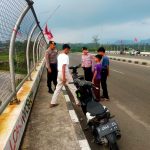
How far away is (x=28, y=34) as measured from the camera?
11.7 meters

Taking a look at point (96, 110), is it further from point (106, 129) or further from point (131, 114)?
point (131, 114)

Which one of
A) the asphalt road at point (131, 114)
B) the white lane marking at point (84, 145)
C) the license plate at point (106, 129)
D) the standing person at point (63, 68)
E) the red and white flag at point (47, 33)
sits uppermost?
the red and white flag at point (47, 33)

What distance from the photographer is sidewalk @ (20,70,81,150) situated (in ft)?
19.2

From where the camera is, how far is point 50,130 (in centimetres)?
672

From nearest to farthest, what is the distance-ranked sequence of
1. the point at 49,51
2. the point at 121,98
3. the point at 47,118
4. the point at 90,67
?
the point at 47,118, the point at 121,98, the point at 49,51, the point at 90,67

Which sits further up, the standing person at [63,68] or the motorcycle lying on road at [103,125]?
the standing person at [63,68]

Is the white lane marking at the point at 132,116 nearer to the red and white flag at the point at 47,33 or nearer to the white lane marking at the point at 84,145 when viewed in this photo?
the white lane marking at the point at 84,145

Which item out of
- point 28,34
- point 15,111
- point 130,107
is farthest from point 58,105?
point 28,34

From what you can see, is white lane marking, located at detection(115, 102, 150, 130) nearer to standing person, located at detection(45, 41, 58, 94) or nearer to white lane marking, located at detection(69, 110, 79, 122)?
white lane marking, located at detection(69, 110, 79, 122)

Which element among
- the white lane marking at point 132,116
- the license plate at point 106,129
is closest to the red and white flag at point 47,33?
the white lane marking at point 132,116

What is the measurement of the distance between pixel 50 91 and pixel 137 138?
5.73m

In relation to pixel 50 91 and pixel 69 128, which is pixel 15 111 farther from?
pixel 50 91

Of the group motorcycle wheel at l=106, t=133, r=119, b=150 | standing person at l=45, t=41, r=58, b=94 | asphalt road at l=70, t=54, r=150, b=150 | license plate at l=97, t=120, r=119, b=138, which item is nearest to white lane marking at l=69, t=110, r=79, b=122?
asphalt road at l=70, t=54, r=150, b=150

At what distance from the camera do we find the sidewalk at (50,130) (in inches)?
231
